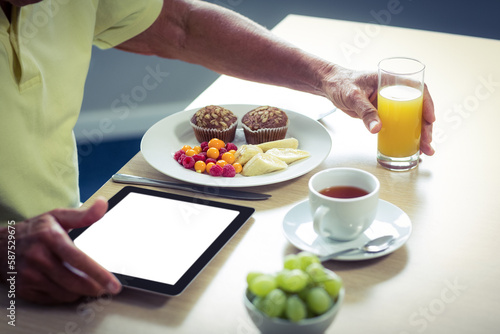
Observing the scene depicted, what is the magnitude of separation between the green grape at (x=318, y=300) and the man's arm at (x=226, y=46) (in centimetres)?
85

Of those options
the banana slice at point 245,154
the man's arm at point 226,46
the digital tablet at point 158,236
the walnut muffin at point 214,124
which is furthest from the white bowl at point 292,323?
the man's arm at point 226,46

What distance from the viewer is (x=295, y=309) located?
698 millimetres

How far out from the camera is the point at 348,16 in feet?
12.8

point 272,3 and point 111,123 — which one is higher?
point 272,3

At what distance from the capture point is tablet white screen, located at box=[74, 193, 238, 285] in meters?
0.93

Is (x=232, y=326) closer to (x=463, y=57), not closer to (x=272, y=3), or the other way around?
(x=463, y=57)

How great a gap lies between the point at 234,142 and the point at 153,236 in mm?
450

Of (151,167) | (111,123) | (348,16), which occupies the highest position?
(151,167)

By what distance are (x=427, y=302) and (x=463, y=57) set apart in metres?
1.12

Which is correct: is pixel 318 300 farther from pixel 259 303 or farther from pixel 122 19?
pixel 122 19

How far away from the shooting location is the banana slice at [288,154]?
4.04ft

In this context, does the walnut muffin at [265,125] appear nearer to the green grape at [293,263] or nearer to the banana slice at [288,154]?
the banana slice at [288,154]

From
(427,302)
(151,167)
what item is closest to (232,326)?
(427,302)

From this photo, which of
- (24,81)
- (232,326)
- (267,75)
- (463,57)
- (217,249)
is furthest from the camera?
(463,57)
